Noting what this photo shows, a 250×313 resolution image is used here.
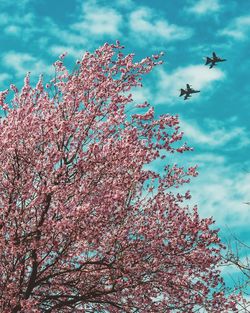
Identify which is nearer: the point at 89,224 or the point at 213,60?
the point at 89,224

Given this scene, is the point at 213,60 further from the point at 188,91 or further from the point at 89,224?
the point at 89,224

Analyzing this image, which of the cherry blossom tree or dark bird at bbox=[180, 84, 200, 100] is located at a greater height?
dark bird at bbox=[180, 84, 200, 100]

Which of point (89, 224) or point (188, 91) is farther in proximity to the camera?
point (188, 91)

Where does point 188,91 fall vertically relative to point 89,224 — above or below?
above

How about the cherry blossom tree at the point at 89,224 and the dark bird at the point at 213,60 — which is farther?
the dark bird at the point at 213,60

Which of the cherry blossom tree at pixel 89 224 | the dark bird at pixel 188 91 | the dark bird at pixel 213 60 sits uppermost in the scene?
the dark bird at pixel 213 60

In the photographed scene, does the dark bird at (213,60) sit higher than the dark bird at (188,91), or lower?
higher

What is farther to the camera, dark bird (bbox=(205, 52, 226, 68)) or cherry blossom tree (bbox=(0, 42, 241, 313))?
dark bird (bbox=(205, 52, 226, 68))

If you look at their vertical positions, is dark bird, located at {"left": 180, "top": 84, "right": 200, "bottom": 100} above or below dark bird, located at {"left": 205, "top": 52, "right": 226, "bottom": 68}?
below

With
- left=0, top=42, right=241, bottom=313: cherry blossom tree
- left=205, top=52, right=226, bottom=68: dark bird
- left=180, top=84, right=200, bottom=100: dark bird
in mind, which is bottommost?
left=0, top=42, right=241, bottom=313: cherry blossom tree

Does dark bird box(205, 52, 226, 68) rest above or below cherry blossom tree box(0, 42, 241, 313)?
above

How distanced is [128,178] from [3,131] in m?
4.83

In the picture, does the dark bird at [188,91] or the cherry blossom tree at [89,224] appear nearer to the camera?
the cherry blossom tree at [89,224]

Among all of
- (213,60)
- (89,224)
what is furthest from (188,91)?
(89,224)
